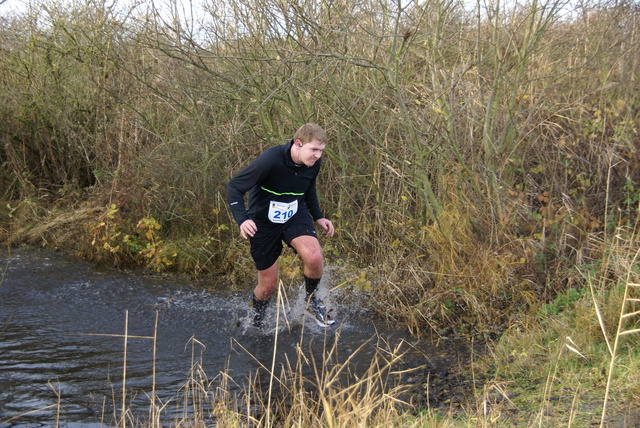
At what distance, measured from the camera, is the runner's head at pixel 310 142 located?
5012mm

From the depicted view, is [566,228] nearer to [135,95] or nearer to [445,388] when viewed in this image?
[445,388]

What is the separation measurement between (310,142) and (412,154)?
2272 mm

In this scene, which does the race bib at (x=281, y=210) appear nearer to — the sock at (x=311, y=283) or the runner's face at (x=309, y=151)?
the runner's face at (x=309, y=151)

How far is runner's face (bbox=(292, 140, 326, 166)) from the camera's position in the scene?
5.02 meters

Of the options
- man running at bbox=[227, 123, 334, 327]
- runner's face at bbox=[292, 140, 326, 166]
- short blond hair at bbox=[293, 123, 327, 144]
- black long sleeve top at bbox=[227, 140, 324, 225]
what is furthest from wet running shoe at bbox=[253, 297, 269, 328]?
short blond hair at bbox=[293, 123, 327, 144]

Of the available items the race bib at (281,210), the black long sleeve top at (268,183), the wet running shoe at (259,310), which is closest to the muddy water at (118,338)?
the wet running shoe at (259,310)

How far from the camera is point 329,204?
8.05 m

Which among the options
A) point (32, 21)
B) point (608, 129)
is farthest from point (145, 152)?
point (608, 129)

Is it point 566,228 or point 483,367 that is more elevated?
point 566,228

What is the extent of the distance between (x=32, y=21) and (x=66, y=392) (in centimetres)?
758

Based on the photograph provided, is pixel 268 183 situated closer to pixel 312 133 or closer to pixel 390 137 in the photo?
pixel 312 133

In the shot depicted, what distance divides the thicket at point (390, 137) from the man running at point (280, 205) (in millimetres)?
992

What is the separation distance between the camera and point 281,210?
5484 mm

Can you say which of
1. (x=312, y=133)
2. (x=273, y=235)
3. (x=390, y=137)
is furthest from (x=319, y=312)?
(x=390, y=137)
